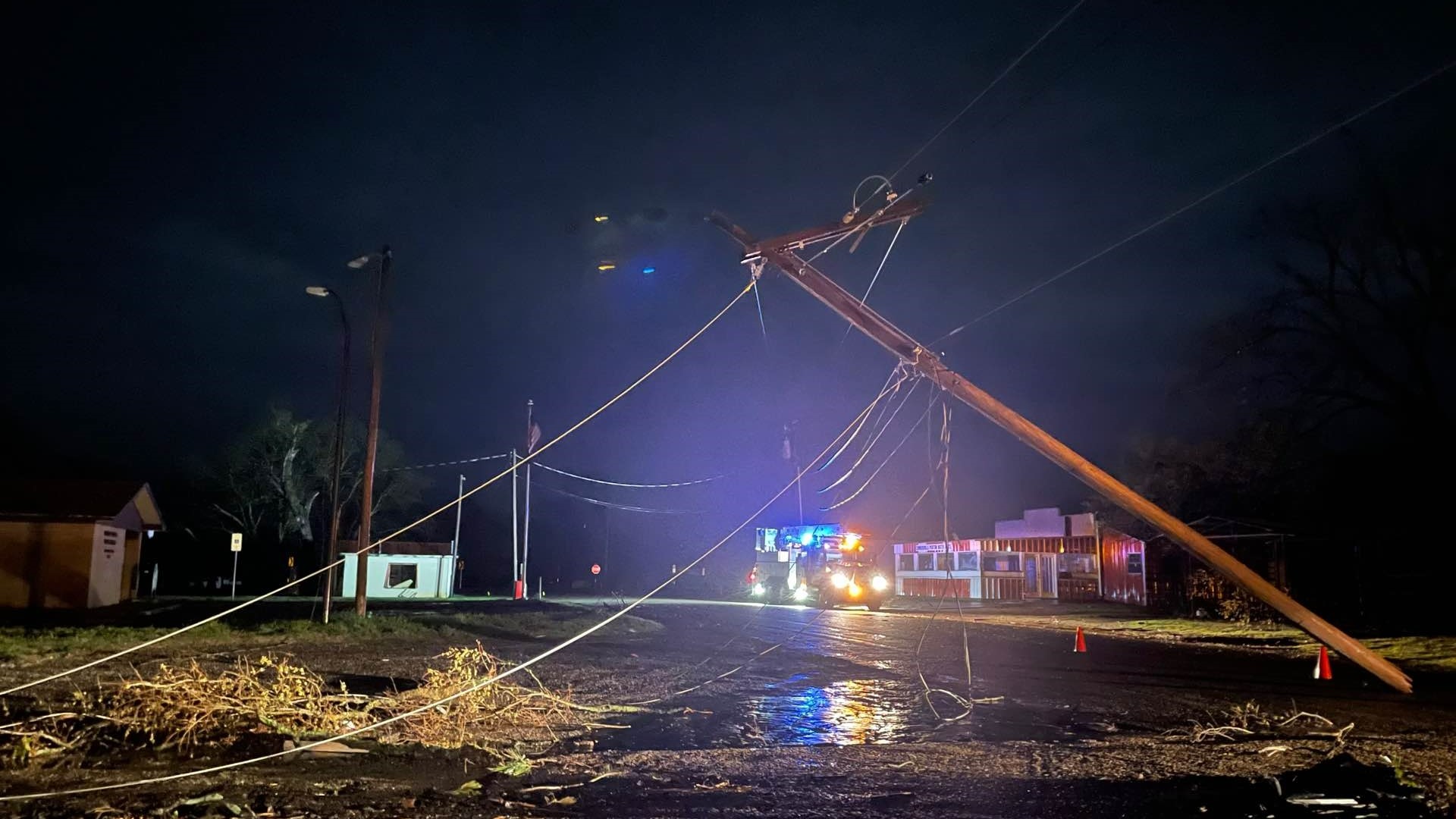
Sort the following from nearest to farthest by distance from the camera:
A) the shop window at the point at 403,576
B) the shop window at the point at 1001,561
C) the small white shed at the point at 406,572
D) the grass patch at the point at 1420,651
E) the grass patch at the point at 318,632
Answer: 1. the grass patch at the point at 318,632
2. the grass patch at the point at 1420,651
3. the shop window at the point at 1001,561
4. the small white shed at the point at 406,572
5. the shop window at the point at 403,576

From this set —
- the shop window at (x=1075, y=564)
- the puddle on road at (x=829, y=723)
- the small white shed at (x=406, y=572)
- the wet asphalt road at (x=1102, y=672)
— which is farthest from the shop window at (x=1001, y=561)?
the puddle on road at (x=829, y=723)

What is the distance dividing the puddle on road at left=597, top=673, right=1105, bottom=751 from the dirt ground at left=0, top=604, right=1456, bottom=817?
0.05m

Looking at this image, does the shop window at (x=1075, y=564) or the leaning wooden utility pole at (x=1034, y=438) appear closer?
the leaning wooden utility pole at (x=1034, y=438)

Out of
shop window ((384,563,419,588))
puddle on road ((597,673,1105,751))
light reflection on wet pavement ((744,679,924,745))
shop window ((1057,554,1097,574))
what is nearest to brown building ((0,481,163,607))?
shop window ((384,563,419,588))

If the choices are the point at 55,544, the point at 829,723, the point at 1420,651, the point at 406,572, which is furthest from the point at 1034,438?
the point at 406,572

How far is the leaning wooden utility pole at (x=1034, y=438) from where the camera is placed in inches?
368

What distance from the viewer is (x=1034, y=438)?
11.0 metres

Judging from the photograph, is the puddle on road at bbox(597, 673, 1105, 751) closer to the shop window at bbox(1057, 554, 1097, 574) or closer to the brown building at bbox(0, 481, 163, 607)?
the brown building at bbox(0, 481, 163, 607)

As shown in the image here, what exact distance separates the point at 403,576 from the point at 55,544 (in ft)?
62.3

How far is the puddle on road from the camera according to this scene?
32.9 feet

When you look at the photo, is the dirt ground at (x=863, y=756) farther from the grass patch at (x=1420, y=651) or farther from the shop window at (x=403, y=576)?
the shop window at (x=403, y=576)

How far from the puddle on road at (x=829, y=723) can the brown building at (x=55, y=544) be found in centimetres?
2827

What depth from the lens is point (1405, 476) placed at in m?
31.4

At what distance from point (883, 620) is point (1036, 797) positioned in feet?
79.0
